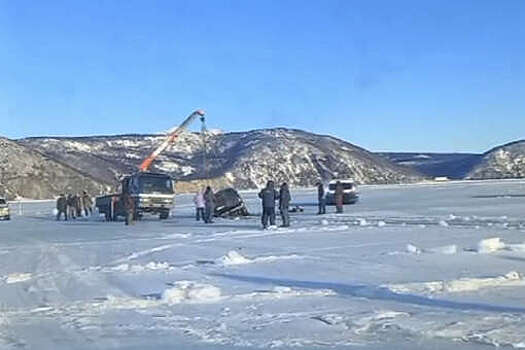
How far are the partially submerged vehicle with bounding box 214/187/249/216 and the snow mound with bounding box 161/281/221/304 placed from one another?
28165mm

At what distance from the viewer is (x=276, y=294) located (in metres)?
12.8

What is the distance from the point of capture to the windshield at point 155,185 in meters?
44.8

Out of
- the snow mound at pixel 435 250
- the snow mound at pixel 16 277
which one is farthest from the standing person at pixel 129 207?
the snow mound at pixel 435 250

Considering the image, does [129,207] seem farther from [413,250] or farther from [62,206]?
[413,250]

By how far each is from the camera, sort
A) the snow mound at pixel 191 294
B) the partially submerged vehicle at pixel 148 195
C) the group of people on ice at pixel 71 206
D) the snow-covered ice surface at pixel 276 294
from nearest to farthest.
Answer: the snow-covered ice surface at pixel 276 294, the snow mound at pixel 191 294, the partially submerged vehicle at pixel 148 195, the group of people on ice at pixel 71 206

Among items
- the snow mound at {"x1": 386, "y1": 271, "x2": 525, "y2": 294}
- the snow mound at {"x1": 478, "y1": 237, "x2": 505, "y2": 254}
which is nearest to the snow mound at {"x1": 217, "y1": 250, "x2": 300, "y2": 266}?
the snow mound at {"x1": 478, "y1": 237, "x2": 505, "y2": 254}

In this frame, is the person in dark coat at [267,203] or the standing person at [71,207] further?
the standing person at [71,207]

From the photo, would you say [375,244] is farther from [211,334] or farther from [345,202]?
[345,202]

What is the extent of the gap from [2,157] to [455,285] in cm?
13219

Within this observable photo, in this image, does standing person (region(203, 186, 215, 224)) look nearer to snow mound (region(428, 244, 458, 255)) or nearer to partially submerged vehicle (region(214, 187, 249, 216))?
partially submerged vehicle (region(214, 187, 249, 216))

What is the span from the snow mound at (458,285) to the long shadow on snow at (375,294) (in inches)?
12.2

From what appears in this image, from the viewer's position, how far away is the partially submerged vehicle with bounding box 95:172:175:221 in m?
44.3

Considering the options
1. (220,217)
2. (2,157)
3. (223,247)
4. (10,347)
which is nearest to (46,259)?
(223,247)

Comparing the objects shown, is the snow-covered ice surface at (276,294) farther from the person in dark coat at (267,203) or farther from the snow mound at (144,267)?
the person in dark coat at (267,203)
